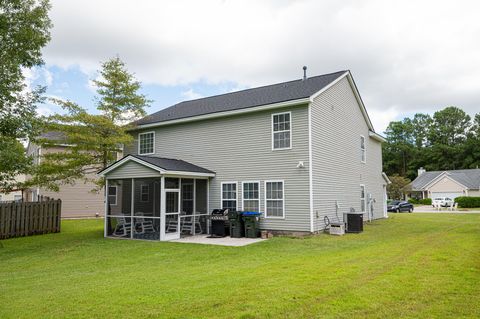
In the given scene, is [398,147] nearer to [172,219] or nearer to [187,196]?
[187,196]

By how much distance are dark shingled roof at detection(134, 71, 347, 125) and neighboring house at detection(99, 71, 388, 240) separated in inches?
3.0

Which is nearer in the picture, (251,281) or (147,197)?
(251,281)

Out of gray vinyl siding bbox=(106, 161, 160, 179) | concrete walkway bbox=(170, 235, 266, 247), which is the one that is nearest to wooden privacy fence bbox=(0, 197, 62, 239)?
gray vinyl siding bbox=(106, 161, 160, 179)

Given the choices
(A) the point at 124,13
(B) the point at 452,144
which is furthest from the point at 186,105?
(B) the point at 452,144

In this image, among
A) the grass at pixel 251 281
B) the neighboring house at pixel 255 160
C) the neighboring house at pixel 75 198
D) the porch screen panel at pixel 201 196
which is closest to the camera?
the grass at pixel 251 281

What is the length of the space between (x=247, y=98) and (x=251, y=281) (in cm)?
1152

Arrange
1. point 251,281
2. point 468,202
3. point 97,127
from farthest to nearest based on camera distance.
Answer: point 468,202 → point 97,127 → point 251,281

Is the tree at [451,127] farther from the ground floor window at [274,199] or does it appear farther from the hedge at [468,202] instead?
the ground floor window at [274,199]

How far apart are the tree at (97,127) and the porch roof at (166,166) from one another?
1.99 m

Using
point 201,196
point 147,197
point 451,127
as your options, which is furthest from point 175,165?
point 451,127

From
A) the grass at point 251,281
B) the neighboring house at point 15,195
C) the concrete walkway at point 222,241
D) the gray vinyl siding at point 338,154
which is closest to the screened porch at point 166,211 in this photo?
the concrete walkway at point 222,241

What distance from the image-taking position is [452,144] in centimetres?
7075

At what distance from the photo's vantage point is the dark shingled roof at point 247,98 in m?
14.8

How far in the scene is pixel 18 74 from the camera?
1313cm
